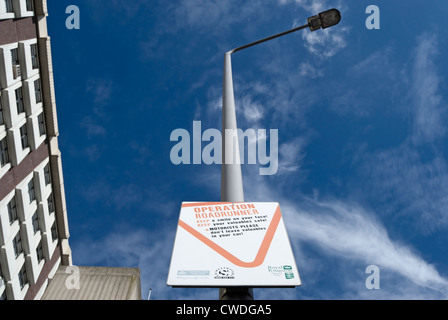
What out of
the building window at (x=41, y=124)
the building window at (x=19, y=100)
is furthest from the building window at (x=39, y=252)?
the building window at (x=19, y=100)

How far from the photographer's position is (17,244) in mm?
29141

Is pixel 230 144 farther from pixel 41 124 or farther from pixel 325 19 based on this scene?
pixel 41 124

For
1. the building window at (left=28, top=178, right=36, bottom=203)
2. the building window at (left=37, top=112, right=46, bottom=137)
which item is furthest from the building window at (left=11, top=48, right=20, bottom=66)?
the building window at (left=28, top=178, right=36, bottom=203)

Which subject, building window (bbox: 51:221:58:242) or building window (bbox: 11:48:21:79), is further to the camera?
building window (bbox: 51:221:58:242)

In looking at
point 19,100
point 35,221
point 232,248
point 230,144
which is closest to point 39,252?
point 35,221

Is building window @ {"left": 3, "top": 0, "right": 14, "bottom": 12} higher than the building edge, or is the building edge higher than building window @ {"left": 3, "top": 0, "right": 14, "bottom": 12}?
building window @ {"left": 3, "top": 0, "right": 14, "bottom": 12}

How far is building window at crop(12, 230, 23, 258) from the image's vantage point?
28.6m

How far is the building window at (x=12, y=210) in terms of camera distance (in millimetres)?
27891

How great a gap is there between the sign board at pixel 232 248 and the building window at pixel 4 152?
25.2 meters

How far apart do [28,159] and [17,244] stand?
23.9 feet

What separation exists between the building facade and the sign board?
2521 cm

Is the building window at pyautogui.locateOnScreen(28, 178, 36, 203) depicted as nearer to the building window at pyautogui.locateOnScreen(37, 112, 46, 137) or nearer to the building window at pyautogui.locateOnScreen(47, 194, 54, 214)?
the building window at pyautogui.locateOnScreen(47, 194, 54, 214)

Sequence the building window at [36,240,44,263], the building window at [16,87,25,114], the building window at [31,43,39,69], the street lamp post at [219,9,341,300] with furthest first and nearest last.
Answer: the building window at [36,240,44,263] → the building window at [31,43,39,69] → the building window at [16,87,25,114] → the street lamp post at [219,9,341,300]
